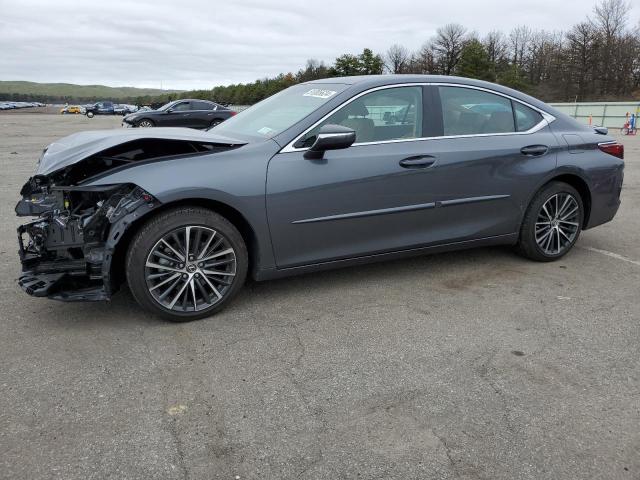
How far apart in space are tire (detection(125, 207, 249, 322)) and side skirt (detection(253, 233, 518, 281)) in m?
0.22

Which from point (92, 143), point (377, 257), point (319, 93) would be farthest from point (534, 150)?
point (92, 143)

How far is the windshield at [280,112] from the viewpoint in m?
4.05

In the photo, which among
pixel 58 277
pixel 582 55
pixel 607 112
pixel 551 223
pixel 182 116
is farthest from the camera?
pixel 582 55

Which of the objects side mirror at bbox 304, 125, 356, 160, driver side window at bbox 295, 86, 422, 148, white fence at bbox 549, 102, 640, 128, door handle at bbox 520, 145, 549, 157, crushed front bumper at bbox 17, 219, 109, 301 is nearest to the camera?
crushed front bumper at bbox 17, 219, 109, 301

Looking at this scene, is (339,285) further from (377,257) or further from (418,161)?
(418,161)

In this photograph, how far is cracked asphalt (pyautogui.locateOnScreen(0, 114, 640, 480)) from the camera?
7.63 ft

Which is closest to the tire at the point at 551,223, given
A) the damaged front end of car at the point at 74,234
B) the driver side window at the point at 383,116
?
the driver side window at the point at 383,116

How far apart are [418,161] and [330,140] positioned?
0.82 m

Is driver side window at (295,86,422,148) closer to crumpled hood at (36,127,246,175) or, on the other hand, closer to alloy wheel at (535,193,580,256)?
crumpled hood at (36,127,246,175)

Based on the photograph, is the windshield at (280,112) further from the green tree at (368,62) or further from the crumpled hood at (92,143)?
the green tree at (368,62)

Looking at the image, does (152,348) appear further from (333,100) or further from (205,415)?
(333,100)

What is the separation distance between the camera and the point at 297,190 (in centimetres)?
372

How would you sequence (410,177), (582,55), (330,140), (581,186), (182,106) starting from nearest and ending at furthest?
(330,140)
(410,177)
(581,186)
(182,106)
(582,55)

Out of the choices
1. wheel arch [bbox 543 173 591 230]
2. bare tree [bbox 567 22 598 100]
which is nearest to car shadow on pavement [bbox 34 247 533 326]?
wheel arch [bbox 543 173 591 230]
